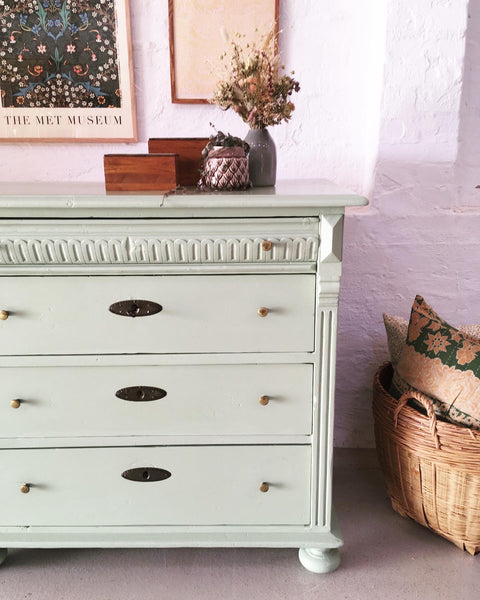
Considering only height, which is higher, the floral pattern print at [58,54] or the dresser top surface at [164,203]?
the floral pattern print at [58,54]

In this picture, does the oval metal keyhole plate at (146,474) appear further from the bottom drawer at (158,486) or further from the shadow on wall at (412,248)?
the shadow on wall at (412,248)

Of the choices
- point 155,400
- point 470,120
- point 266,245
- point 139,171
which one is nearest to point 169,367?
point 155,400

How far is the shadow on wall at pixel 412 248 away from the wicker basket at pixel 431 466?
0.37 metres

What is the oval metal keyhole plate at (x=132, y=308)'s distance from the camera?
5.00 feet

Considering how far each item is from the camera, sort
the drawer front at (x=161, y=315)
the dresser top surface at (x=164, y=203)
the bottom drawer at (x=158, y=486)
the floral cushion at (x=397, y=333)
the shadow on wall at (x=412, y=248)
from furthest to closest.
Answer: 1. the shadow on wall at (x=412, y=248)
2. the floral cushion at (x=397, y=333)
3. the bottom drawer at (x=158, y=486)
4. the drawer front at (x=161, y=315)
5. the dresser top surface at (x=164, y=203)

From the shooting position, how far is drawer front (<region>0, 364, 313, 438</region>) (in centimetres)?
158

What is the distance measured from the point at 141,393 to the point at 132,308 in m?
0.26

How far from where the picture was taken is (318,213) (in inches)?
57.6

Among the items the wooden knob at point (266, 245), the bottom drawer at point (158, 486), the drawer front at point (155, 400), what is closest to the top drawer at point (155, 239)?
the wooden knob at point (266, 245)

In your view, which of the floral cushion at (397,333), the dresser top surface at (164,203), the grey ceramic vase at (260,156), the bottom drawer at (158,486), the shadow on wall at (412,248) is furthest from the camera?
the shadow on wall at (412,248)

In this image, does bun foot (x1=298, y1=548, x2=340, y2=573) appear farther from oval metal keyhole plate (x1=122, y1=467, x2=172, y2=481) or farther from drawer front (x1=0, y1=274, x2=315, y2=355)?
drawer front (x1=0, y1=274, x2=315, y2=355)

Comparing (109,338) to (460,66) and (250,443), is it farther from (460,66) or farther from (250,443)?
(460,66)

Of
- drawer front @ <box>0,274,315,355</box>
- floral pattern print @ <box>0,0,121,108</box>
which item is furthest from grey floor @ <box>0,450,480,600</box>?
floral pattern print @ <box>0,0,121,108</box>

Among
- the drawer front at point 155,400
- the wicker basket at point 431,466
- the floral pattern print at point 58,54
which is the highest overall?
the floral pattern print at point 58,54
